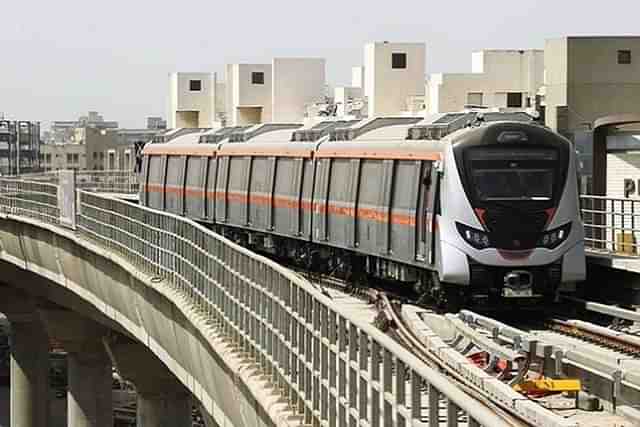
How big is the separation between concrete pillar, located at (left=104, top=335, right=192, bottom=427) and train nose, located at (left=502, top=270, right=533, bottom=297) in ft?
55.5

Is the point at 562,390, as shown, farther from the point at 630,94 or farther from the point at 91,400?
the point at 91,400

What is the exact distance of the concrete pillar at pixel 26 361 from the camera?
1890 inches

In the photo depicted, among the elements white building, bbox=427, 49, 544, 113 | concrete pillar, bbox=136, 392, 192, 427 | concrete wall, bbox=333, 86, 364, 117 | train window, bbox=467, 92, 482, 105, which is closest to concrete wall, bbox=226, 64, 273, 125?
concrete wall, bbox=333, 86, 364, 117

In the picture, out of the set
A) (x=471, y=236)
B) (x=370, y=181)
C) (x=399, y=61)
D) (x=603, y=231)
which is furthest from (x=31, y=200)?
(x=471, y=236)

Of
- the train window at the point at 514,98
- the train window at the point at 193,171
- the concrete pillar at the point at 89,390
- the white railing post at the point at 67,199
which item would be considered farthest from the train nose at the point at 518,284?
the train window at the point at 514,98

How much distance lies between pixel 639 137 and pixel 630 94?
7.26 metres

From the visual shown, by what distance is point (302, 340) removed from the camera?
13242 millimetres

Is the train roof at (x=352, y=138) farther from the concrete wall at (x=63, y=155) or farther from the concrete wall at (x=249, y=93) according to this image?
the concrete wall at (x=63, y=155)

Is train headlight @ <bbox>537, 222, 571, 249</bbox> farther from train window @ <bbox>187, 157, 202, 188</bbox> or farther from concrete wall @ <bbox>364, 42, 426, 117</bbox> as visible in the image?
concrete wall @ <bbox>364, 42, 426, 117</bbox>

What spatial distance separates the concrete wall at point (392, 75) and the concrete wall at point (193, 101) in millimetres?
21294

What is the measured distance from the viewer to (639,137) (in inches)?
1078

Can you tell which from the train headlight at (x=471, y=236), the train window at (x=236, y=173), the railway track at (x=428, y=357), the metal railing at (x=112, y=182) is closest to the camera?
the railway track at (x=428, y=357)

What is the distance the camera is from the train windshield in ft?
65.9

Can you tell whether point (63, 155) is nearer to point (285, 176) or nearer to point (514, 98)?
point (514, 98)
